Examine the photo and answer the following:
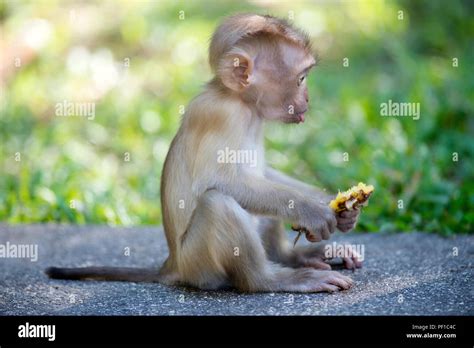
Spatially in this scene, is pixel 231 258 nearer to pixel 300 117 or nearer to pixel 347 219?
pixel 347 219

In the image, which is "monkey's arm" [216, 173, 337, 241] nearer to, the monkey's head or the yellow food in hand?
the yellow food in hand

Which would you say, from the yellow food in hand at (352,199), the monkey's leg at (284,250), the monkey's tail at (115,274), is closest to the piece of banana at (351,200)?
the yellow food in hand at (352,199)

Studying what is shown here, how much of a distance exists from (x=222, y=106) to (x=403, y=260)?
246 cm

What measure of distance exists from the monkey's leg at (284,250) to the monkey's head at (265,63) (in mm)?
1112

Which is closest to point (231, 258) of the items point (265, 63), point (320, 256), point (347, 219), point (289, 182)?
point (347, 219)

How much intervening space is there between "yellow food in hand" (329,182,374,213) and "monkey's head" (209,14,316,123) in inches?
31.0

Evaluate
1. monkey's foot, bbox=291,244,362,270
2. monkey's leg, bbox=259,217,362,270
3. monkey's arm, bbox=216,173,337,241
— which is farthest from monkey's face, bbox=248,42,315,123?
monkey's foot, bbox=291,244,362,270

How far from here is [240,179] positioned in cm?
675

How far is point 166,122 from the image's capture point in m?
13.0

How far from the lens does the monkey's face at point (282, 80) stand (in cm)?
698

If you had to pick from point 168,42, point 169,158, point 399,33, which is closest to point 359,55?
point 399,33

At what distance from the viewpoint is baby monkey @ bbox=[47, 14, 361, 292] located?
6672 mm

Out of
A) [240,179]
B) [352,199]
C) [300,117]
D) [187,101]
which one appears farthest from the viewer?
[187,101]

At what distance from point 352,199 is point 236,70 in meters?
1.49
